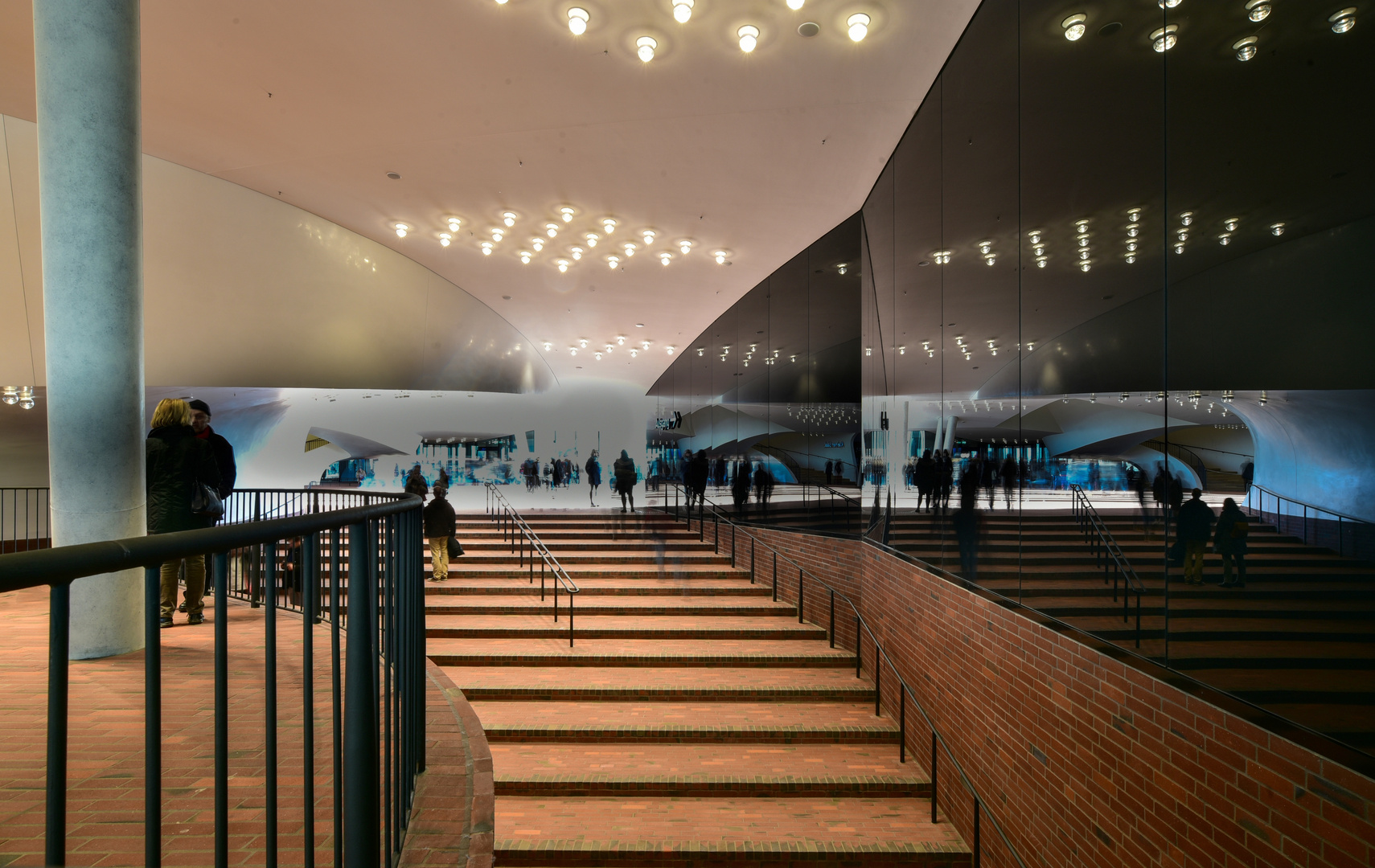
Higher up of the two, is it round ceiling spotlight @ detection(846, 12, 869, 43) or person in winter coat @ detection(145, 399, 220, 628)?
round ceiling spotlight @ detection(846, 12, 869, 43)

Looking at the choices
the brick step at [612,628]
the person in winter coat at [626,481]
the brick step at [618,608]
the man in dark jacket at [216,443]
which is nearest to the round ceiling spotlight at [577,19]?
the man in dark jacket at [216,443]

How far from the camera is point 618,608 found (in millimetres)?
11422

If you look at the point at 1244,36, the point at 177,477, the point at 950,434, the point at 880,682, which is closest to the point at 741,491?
the point at 880,682

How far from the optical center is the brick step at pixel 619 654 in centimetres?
962

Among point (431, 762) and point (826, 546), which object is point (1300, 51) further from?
point (826, 546)

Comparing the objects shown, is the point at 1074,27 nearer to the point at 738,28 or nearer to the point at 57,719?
the point at 738,28

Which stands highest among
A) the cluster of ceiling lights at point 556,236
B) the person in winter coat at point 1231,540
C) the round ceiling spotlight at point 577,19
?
the round ceiling spotlight at point 577,19

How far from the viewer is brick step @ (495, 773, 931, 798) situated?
7.11 metres

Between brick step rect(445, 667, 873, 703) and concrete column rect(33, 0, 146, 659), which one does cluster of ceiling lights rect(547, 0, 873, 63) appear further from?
brick step rect(445, 667, 873, 703)

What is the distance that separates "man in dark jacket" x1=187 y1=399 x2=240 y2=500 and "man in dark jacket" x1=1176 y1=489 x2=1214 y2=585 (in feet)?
17.7

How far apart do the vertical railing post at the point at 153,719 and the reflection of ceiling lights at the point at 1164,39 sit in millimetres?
4511

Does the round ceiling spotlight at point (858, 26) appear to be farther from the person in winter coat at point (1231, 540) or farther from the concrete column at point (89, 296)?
the concrete column at point (89, 296)

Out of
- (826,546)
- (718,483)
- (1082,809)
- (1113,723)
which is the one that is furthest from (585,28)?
(718,483)

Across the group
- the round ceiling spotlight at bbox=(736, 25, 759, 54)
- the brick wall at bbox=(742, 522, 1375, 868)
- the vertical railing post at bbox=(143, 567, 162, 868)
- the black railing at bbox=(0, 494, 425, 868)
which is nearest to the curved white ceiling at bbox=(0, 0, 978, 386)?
the round ceiling spotlight at bbox=(736, 25, 759, 54)
